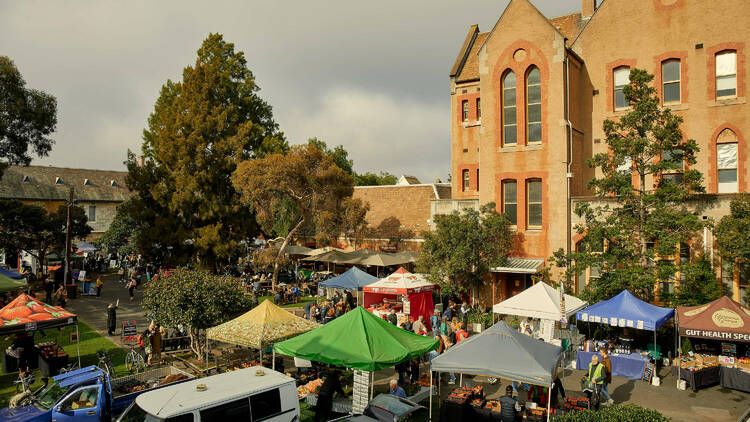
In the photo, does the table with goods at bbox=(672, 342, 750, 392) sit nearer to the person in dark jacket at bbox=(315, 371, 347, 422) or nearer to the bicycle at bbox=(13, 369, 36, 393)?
the person in dark jacket at bbox=(315, 371, 347, 422)

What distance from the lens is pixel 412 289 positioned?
20656 mm

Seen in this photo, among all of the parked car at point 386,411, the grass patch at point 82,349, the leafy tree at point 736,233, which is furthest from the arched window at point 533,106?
the grass patch at point 82,349

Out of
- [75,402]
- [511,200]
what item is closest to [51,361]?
[75,402]

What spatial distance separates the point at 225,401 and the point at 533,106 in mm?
19300

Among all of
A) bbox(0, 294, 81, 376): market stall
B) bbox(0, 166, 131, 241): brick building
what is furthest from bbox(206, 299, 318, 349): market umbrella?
bbox(0, 166, 131, 241): brick building

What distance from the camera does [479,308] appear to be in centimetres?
2248

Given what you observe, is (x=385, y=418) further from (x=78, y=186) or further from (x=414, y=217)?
(x=78, y=186)

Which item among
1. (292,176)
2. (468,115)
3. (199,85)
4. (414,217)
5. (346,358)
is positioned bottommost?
(346,358)

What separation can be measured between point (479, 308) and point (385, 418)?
1345 centimetres

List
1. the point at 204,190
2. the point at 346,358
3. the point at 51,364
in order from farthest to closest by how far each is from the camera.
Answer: the point at 204,190 → the point at 51,364 → the point at 346,358

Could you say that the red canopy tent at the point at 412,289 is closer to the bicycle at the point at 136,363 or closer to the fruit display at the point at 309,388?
the fruit display at the point at 309,388

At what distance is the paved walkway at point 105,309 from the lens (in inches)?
887

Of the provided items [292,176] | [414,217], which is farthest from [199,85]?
[414,217]

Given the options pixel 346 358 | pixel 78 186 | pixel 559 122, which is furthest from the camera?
pixel 78 186
